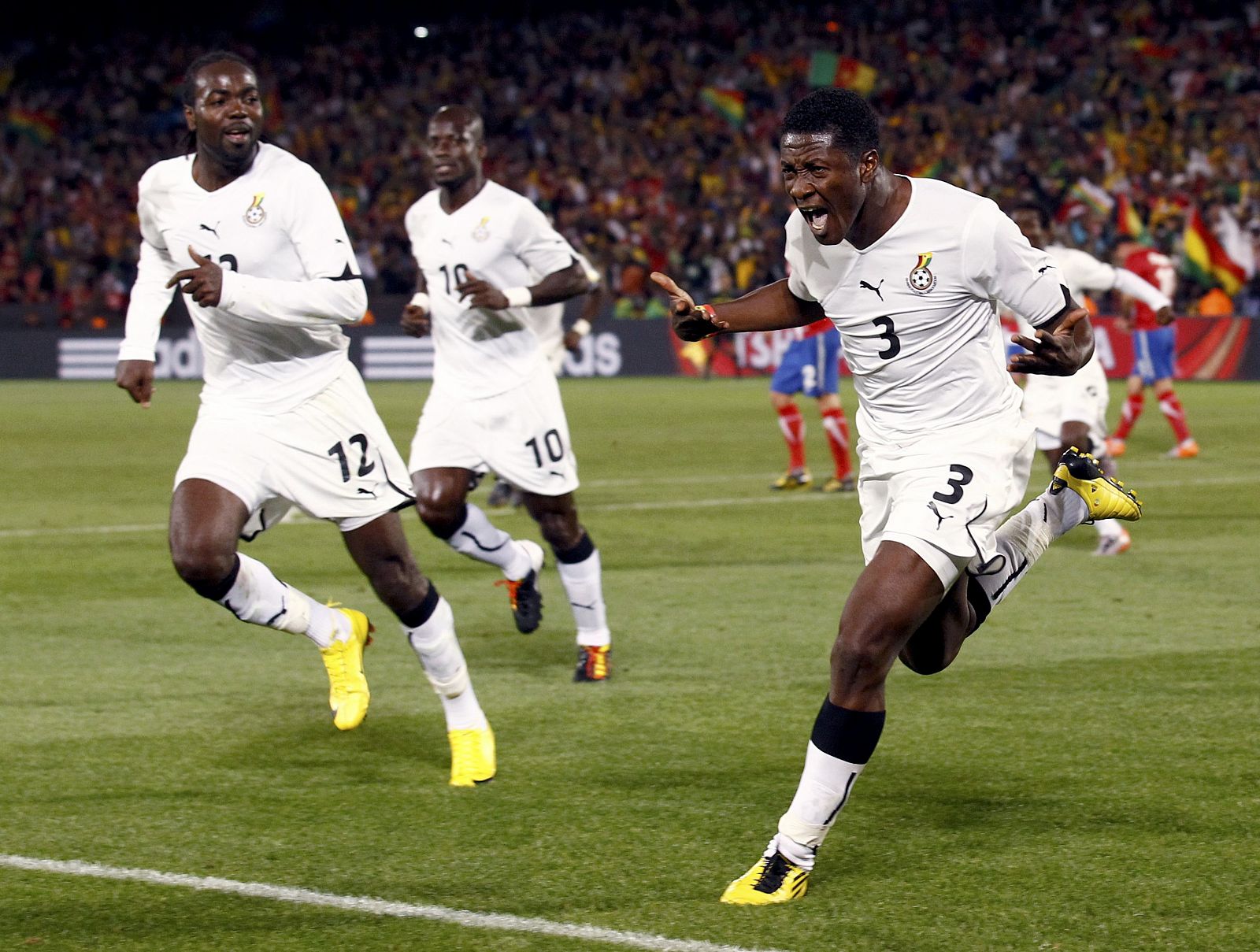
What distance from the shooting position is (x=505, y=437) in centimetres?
757

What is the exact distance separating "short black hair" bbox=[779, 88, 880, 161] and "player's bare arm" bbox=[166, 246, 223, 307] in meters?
1.85

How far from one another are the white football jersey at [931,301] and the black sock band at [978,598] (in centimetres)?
68

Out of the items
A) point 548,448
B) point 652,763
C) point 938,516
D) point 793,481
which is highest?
point 938,516

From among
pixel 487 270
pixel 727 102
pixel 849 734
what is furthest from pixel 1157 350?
pixel 727 102

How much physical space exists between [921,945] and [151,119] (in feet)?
121

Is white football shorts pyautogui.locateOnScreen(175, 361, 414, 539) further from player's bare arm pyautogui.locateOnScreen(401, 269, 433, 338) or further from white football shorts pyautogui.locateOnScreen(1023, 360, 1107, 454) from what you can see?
white football shorts pyautogui.locateOnScreen(1023, 360, 1107, 454)

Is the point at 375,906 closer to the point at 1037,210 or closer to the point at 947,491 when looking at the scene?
the point at 947,491

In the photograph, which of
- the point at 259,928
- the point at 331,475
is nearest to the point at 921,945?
the point at 259,928

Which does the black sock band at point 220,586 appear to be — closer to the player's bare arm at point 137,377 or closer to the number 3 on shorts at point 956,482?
the player's bare arm at point 137,377

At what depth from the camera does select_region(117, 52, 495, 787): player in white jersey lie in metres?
5.58

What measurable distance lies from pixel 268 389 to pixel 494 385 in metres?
1.91

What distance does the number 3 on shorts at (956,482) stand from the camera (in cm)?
462

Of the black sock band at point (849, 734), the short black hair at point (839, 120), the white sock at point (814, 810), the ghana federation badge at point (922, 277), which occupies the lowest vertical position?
the white sock at point (814, 810)

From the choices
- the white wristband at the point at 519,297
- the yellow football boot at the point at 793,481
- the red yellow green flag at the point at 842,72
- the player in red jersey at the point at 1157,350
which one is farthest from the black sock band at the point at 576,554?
the red yellow green flag at the point at 842,72
